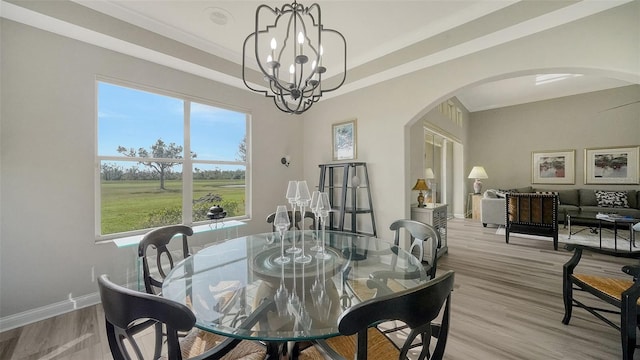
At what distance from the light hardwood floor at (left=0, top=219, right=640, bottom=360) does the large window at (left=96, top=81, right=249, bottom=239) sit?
0.93m

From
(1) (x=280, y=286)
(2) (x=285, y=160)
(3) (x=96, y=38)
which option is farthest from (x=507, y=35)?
(3) (x=96, y=38)

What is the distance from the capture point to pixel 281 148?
4129mm

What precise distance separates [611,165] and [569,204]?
1429 millimetres

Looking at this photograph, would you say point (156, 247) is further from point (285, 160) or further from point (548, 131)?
point (548, 131)

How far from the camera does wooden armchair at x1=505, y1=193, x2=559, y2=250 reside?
4082 mm

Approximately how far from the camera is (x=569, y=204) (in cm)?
590

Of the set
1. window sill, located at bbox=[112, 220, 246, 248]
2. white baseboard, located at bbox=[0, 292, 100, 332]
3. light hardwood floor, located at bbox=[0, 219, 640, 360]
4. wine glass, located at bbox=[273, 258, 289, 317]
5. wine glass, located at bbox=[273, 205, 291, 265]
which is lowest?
light hardwood floor, located at bbox=[0, 219, 640, 360]

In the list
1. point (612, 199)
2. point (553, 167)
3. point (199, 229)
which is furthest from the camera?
point (553, 167)

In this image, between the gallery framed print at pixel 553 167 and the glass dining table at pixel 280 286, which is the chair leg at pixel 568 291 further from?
the gallery framed print at pixel 553 167

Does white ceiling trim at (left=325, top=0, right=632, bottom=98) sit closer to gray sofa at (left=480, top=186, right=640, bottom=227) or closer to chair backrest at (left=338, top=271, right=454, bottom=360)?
chair backrest at (left=338, top=271, right=454, bottom=360)

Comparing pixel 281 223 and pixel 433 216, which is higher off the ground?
pixel 281 223

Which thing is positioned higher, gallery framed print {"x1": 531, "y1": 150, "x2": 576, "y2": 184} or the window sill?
gallery framed print {"x1": 531, "y1": 150, "x2": 576, "y2": 184}

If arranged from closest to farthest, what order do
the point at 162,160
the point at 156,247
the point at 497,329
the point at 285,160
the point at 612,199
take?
the point at 156,247
the point at 497,329
the point at 162,160
the point at 285,160
the point at 612,199

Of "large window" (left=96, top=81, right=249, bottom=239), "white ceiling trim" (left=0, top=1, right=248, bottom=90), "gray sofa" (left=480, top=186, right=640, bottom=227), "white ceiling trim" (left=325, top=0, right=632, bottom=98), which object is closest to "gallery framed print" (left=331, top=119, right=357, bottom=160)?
"white ceiling trim" (left=325, top=0, right=632, bottom=98)
